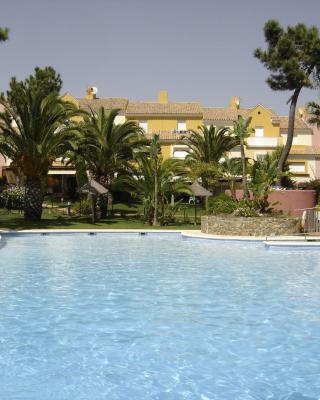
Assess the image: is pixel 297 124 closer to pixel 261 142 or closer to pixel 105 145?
pixel 261 142

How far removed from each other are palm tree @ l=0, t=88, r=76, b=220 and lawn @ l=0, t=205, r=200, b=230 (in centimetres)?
268

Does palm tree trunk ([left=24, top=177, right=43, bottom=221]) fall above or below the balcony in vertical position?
below

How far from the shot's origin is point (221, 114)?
61.6 meters

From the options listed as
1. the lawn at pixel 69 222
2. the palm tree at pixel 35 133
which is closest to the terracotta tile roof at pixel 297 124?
→ the lawn at pixel 69 222

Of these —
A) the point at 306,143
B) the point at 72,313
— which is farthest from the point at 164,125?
the point at 72,313

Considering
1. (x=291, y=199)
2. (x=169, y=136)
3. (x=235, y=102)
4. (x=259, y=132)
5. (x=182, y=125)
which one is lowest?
(x=291, y=199)

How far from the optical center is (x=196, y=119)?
59.8m

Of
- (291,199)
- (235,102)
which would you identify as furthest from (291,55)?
(235,102)

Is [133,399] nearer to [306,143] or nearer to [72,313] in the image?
[72,313]

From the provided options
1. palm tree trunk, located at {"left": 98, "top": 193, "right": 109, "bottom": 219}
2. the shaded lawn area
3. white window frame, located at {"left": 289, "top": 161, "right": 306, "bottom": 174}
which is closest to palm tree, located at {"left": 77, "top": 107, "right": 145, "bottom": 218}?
palm tree trunk, located at {"left": 98, "top": 193, "right": 109, "bottom": 219}

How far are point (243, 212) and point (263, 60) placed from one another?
16343mm

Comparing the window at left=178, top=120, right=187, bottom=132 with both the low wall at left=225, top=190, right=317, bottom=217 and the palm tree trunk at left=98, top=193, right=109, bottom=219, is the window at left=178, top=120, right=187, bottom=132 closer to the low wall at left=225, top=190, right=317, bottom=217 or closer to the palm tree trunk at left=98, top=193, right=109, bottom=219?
the palm tree trunk at left=98, top=193, right=109, bottom=219

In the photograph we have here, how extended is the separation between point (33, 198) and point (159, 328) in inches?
884

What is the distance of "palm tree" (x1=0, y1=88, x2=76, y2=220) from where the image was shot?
29000mm
